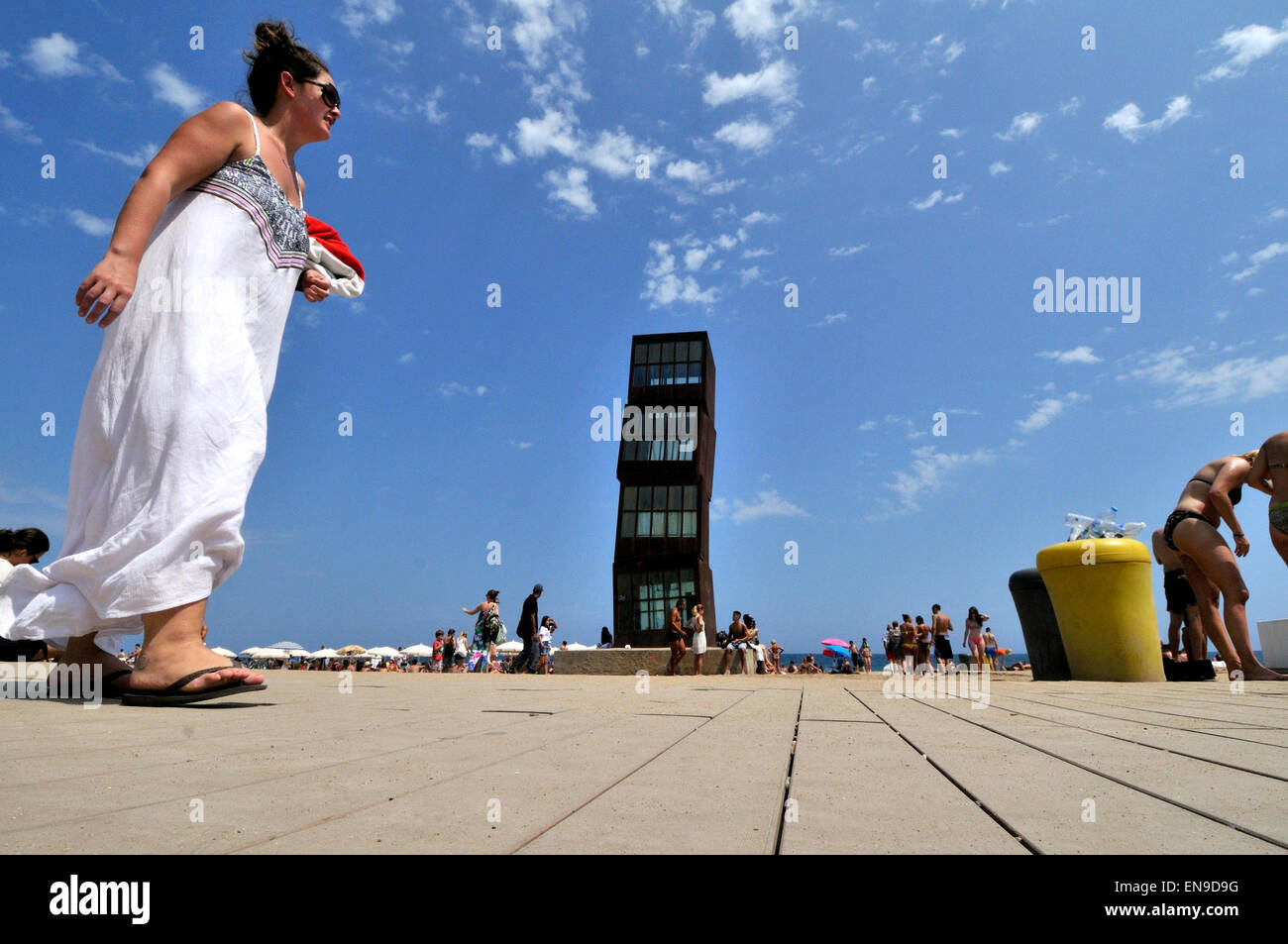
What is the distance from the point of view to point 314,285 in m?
3.68

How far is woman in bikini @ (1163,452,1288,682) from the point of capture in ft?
22.0

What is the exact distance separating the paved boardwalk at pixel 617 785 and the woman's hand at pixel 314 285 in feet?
6.72

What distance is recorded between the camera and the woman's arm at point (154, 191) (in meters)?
2.74

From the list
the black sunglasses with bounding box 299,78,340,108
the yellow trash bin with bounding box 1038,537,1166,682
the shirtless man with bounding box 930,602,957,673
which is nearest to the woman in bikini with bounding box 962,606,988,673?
the shirtless man with bounding box 930,602,957,673

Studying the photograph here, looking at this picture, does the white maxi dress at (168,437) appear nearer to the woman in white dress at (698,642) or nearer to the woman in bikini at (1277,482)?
the woman in bikini at (1277,482)

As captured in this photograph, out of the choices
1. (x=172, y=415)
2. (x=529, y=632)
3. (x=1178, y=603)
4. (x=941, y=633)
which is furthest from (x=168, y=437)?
(x=941, y=633)

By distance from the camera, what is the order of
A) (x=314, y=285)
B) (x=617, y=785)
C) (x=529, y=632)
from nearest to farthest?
(x=617, y=785) → (x=314, y=285) → (x=529, y=632)

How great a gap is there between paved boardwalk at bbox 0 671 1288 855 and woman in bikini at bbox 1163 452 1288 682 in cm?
480

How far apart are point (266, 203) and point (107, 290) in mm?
804

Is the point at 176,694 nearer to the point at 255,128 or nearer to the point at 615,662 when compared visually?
the point at 255,128

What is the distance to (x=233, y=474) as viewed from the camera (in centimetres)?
287

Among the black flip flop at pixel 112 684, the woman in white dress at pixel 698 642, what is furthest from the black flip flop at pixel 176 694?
the woman in white dress at pixel 698 642
